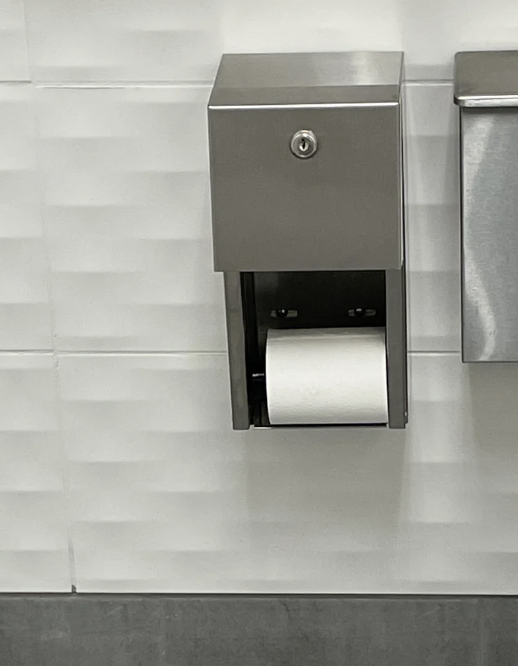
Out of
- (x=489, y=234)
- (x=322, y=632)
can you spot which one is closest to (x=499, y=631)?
(x=322, y=632)

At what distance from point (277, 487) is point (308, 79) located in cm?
42

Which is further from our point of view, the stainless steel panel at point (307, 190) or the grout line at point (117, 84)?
the grout line at point (117, 84)

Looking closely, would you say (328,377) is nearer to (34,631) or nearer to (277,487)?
(277,487)

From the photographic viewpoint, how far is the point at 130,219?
1121 millimetres

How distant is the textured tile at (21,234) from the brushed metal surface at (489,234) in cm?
A: 41

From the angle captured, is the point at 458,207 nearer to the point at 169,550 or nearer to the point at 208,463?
the point at 208,463

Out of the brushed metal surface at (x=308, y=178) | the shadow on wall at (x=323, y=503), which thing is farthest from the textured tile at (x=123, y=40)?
the shadow on wall at (x=323, y=503)

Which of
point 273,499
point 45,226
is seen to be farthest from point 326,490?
point 45,226

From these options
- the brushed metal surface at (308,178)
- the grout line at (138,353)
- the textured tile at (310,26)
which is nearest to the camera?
the brushed metal surface at (308,178)

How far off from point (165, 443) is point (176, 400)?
1.9 inches

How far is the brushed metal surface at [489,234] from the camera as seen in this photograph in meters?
0.96

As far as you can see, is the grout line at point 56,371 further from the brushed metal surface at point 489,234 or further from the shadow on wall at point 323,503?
the brushed metal surface at point 489,234

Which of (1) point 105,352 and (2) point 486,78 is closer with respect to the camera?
(2) point 486,78

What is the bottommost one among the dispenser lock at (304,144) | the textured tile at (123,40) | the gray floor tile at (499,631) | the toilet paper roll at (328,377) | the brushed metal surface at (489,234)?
the gray floor tile at (499,631)
